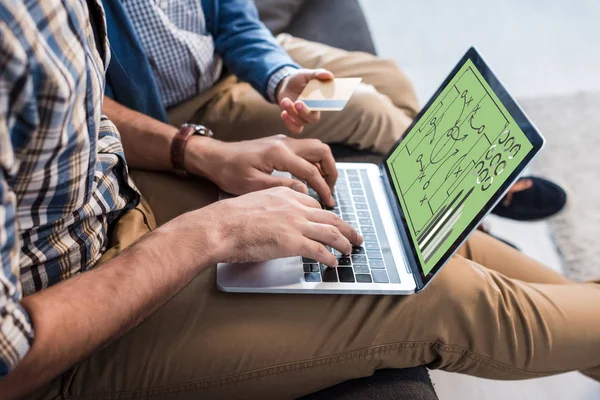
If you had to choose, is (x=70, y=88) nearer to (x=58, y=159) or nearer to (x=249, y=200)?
(x=58, y=159)

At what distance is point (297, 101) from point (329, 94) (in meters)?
0.06

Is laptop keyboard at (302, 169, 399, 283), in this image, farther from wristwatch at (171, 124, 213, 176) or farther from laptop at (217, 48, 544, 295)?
Answer: wristwatch at (171, 124, 213, 176)

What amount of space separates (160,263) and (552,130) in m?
1.65

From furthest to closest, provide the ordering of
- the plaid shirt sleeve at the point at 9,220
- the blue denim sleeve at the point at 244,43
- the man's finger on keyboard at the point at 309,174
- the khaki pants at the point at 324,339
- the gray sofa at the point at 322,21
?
the gray sofa at the point at 322,21 → the blue denim sleeve at the point at 244,43 → the man's finger on keyboard at the point at 309,174 → the khaki pants at the point at 324,339 → the plaid shirt sleeve at the point at 9,220

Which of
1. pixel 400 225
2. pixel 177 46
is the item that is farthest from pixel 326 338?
pixel 177 46

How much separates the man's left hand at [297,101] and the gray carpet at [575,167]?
91 cm

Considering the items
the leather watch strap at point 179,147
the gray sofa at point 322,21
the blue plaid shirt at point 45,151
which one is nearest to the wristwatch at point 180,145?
the leather watch strap at point 179,147

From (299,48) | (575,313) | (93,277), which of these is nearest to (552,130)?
(299,48)

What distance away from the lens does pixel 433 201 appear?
0.83 metres

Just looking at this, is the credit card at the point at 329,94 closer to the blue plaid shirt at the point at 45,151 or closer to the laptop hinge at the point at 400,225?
the laptop hinge at the point at 400,225

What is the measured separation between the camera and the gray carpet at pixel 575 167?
5.13 feet

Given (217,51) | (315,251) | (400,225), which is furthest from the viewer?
(217,51)

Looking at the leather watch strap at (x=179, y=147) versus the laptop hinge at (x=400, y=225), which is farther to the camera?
the leather watch strap at (x=179, y=147)

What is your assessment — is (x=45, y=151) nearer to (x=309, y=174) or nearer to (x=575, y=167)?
(x=309, y=174)
